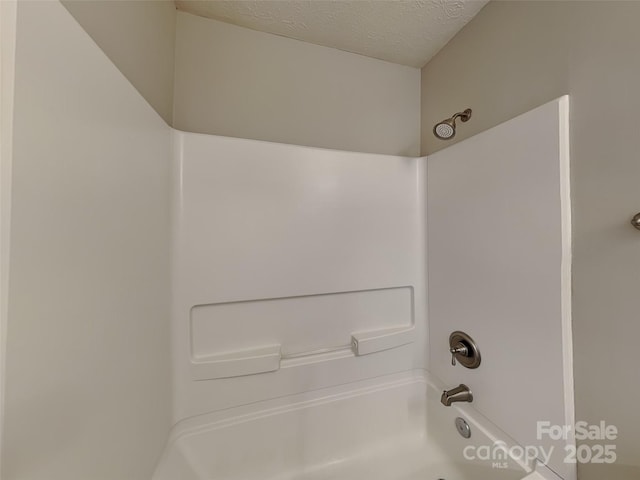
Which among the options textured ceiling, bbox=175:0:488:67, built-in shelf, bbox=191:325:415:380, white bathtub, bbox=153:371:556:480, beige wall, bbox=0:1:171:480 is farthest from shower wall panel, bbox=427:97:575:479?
beige wall, bbox=0:1:171:480

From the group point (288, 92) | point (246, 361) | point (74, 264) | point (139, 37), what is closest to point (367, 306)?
point (246, 361)

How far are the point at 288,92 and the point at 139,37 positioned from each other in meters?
0.67

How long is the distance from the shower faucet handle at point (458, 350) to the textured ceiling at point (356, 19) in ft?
5.00

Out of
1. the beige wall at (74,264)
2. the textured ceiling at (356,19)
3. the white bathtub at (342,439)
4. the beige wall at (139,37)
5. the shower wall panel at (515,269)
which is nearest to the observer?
the beige wall at (74,264)

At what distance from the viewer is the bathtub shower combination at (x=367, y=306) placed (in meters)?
0.78

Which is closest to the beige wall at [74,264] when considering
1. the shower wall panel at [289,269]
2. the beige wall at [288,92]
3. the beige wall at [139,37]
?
the beige wall at [139,37]

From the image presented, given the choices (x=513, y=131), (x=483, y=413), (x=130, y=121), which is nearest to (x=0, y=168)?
(x=130, y=121)

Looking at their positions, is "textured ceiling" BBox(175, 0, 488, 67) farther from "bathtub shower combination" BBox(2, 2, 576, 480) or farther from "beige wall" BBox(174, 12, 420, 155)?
"bathtub shower combination" BBox(2, 2, 576, 480)

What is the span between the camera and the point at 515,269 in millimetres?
835

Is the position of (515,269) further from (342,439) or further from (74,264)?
(74,264)

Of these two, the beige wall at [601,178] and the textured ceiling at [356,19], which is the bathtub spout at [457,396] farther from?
the textured ceiling at [356,19]

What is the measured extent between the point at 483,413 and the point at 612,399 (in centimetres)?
→ 46

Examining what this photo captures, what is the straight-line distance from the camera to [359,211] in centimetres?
118

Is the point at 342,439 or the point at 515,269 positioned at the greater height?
the point at 515,269
